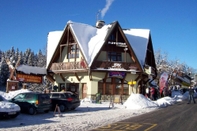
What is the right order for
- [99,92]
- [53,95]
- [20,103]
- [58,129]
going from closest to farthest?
[58,129] < [20,103] < [53,95] < [99,92]

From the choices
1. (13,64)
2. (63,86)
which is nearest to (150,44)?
(63,86)

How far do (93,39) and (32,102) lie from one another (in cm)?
1621

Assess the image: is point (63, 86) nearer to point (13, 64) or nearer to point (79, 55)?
point (79, 55)

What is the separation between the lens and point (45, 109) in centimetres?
Answer: 1538

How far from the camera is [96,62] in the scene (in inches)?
1051

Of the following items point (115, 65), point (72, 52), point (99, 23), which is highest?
point (99, 23)

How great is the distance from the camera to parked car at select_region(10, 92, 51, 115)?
14.8 metres

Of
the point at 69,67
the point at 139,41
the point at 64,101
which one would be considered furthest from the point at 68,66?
the point at 64,101

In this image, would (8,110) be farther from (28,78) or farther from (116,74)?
(116,74)

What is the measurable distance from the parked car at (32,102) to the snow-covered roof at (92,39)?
446 inches

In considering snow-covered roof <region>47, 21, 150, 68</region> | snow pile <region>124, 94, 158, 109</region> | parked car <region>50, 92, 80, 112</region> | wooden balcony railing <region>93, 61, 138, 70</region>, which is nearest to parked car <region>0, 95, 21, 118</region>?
parked car <region>50, 92, 80, 112</region>

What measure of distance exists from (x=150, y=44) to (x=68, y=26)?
42.3ft

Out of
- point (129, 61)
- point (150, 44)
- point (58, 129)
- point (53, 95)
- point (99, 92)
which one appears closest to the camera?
point (58, 129)

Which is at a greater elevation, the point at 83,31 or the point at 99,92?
the point at 83,31
